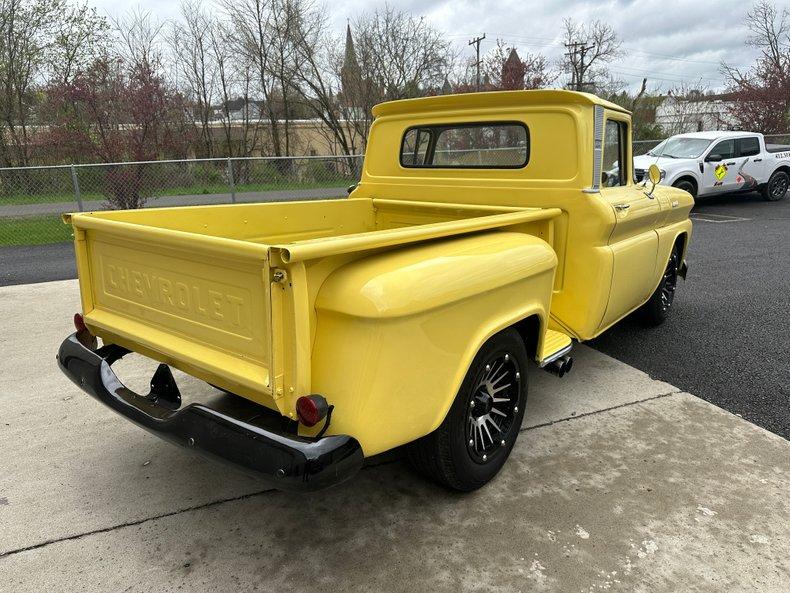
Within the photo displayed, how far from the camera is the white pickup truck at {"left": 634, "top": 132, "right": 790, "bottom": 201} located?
12.4 meters

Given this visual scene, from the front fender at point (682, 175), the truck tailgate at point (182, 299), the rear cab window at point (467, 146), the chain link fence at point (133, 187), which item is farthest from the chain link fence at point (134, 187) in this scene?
the truck tailgate at point (182, 299)

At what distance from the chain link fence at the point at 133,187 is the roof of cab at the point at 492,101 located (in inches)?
304

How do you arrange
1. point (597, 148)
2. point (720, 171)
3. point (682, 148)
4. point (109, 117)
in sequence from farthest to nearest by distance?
point (109, 117), point (682, 148), point (720, 171), point (597, 148)

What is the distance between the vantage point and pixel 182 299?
2.36 m

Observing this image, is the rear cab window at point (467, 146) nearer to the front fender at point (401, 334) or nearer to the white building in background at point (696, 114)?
the front fender at point (401, 334)

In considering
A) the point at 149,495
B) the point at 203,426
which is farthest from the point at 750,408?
the point at 149,495

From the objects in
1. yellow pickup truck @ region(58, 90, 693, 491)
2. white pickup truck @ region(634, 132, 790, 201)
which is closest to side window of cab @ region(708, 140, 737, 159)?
white pickup truck @ region(634, 132, 790, 201)

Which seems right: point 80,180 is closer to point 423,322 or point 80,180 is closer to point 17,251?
point 17,251

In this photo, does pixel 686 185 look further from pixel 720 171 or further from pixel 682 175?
pixel 720 171

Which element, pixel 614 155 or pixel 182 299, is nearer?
Result: pixel 182 299

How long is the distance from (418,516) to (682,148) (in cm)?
1307

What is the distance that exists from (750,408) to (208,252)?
3549 millimetres

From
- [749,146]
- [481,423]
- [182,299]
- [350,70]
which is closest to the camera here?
[182,299]

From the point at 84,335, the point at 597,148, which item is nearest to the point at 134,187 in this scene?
the point at 84,335
